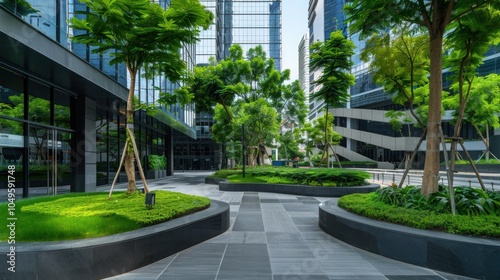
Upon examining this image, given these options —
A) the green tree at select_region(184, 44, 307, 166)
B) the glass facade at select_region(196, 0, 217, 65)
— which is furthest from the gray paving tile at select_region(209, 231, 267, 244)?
the glass facade at select_region(196, 0, 217, 65)

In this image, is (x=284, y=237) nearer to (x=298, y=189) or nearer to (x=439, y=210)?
(x=439, y=210)

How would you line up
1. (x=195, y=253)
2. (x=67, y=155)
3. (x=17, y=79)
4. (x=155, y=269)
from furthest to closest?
(x=67, y=155) < (x=17, y=79) < (x=195, y=253) < (x=155, y=269)

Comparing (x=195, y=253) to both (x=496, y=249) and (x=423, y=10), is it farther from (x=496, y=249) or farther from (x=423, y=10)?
(x=423, y=10)

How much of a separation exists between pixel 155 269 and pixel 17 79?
10.5 meters

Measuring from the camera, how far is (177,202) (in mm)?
8102

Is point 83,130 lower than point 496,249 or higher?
higher

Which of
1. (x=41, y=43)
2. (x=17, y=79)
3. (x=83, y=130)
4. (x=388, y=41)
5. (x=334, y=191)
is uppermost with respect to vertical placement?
(x=388, y=41)

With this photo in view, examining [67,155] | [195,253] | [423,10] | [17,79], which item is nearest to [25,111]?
[17,79]

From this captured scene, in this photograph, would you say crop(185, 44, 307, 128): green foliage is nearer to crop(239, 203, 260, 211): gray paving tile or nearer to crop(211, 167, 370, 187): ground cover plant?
crop(211, 167, 370, 187): ground cover plant

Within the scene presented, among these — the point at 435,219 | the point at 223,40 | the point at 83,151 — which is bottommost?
the point at 435,219

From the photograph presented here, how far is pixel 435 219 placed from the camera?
589 centimetres

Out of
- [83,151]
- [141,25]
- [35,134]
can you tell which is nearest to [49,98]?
[35,134]

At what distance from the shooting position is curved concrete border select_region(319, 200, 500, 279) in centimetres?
479

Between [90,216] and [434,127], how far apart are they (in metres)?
8.10
